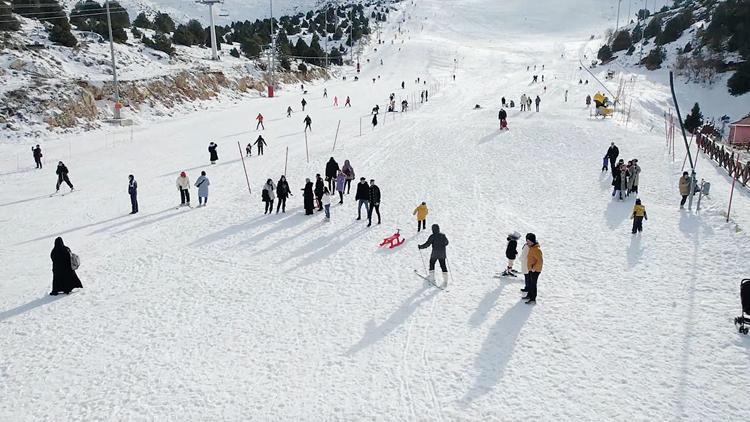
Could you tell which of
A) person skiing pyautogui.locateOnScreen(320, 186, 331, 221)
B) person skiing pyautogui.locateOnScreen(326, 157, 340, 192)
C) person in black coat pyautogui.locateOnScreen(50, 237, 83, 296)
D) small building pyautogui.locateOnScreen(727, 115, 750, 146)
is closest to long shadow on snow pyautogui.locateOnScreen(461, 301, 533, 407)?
person skiing pyautogui.locateOnScreen(320, 186, 331, 221)

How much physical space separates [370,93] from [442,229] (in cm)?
4190

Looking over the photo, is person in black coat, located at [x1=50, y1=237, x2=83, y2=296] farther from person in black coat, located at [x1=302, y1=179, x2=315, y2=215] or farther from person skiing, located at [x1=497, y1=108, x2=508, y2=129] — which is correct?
person skiing, located at [x1=497, y1=108, x2=508, y2=129]

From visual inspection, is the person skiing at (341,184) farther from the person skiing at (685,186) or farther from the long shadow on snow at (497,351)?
the person skiing at (685,186)

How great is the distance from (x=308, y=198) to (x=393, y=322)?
7846mm

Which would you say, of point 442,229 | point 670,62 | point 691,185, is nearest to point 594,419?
point 442,229

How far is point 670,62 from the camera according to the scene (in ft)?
210

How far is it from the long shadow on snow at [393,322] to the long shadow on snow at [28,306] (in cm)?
696

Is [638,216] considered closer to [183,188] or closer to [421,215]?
[421,215]

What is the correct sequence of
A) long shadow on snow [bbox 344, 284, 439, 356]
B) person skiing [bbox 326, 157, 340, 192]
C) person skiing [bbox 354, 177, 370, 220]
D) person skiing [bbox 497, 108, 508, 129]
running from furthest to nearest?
1. person skiing [bbox 497, 108, 508, 129]
2. person skiing [bbox 326, 157, 340, 192]
3. person skiing [bbox 354, 177, 370, 220]
4. long shadow on snow [bbox 344, 284, 439, 356]

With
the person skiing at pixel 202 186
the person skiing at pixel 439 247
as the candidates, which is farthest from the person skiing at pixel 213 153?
the person skiing at pixel 439 247

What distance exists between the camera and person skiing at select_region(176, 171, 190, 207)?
18.3 metres

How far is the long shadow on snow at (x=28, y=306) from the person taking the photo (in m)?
10.8

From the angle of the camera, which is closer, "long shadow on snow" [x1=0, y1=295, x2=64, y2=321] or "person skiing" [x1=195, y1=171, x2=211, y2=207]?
"long shadow on snow" [x1=0, y1=295, x2=64, y2=321]

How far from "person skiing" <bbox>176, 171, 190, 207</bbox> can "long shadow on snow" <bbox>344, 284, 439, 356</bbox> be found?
34.5 ft
